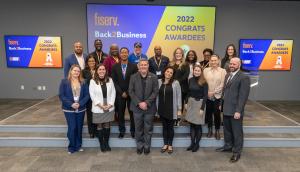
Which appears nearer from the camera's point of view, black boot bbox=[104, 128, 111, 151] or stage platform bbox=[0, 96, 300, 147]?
black boot bbox=[104, 128, 111, 151]

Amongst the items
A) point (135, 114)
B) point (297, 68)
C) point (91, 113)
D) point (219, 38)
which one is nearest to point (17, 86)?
point (91, 113)

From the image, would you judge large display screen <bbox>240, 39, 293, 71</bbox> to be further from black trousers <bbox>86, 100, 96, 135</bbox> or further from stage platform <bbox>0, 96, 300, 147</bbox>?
black trousers <bbox>86, 100, 96, 135</bbox>

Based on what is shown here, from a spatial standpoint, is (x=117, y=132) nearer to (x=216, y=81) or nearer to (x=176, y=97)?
(x=176, y=97)

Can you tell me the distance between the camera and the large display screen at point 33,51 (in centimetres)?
738

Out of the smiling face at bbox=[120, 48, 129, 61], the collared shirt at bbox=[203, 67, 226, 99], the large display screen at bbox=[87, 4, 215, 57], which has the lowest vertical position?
the collared shirt at bbox=[203, 67, 226, 99]

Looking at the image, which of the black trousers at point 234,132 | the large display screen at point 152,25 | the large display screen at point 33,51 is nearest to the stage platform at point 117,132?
the black trousers at point 234,132

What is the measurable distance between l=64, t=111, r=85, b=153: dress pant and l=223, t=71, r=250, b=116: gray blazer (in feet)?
7.36

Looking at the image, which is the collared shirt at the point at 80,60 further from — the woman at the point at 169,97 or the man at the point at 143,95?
the woman at the point at 169,97

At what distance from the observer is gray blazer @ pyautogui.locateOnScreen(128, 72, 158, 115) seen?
3.98m

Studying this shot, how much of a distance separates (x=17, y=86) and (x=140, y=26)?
13.4 feet

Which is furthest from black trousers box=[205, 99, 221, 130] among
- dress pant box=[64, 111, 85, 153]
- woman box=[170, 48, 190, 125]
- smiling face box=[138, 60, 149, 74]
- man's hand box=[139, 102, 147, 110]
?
dress pant box=[64, 111, 85, 153]

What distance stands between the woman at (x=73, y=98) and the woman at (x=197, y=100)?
1630mm

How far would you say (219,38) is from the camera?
24.6ft

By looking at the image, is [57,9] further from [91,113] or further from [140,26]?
[91,113]
